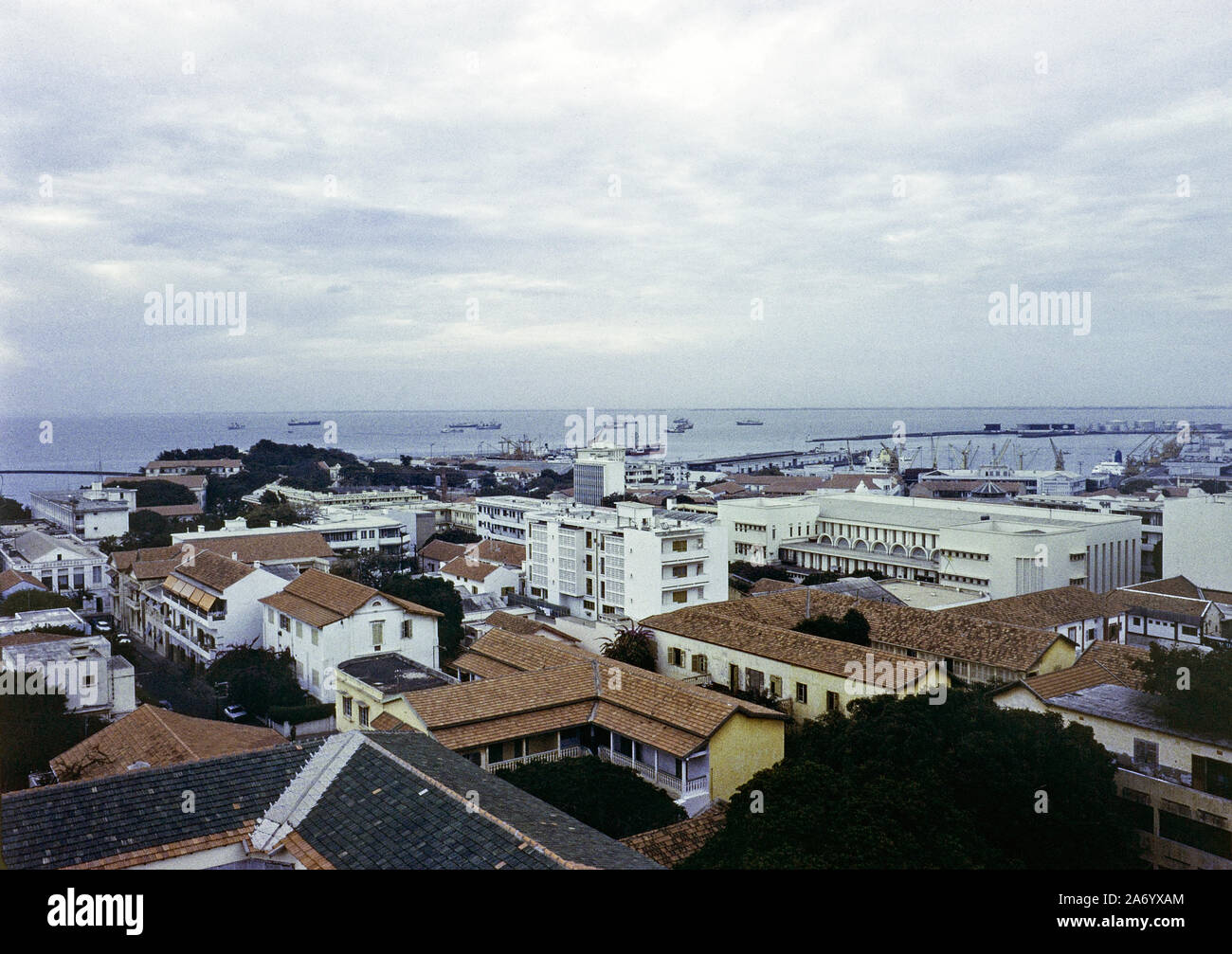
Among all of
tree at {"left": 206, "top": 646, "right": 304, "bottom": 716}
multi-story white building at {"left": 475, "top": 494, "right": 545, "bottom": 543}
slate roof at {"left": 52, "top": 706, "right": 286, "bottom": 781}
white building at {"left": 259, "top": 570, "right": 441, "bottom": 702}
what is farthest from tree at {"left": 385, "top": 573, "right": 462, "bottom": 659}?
multi-story white building at {"left": 475, "top": 494, "right": 545, "bottom": 543}

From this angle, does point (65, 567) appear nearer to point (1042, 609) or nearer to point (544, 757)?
point (544, 757)

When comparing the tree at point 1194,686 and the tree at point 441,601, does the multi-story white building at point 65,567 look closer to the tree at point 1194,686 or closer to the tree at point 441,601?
the tree at point 441,601

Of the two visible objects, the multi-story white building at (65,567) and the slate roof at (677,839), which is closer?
the slate roof at (677,839)

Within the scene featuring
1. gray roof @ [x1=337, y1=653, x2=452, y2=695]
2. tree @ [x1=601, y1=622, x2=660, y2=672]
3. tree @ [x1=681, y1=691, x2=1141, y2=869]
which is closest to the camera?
tree @ [x1=681, y1=691, x2=1141, y2=869]

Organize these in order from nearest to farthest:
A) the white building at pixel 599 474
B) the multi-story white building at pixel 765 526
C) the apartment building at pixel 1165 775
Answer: the apartment building at pixel 1165 775
the multi-story white building at pixel 765 526
the white building at pixel 599 474

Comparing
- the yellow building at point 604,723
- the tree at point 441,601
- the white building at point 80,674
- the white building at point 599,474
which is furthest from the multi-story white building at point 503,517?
the yellow building at point 604,723

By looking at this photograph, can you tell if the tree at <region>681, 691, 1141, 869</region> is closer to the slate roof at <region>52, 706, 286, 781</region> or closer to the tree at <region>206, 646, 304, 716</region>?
the slate roof at <region>52, 706, 286, 781</region>

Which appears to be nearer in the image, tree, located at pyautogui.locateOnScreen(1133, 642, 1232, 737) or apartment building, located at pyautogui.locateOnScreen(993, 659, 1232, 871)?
apartment building, located at pyautogui.locateOnScreen(993, 659, 1232, 871)

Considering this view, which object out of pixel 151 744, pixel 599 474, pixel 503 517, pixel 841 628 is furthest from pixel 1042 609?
pixel 599 474
